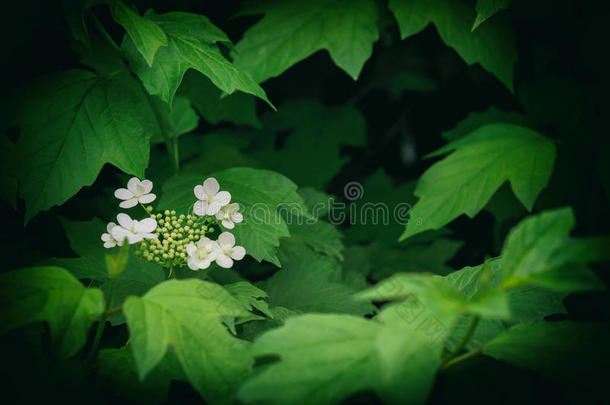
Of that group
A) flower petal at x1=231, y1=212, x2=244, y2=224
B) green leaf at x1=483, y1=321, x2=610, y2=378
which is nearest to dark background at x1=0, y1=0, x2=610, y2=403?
green leaf at x1=483, y1=321, x2=610, y2=378

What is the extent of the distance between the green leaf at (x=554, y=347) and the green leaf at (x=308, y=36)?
1.32 meters

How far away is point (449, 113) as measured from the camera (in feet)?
11.6

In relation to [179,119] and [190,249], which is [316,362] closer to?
[190,249]

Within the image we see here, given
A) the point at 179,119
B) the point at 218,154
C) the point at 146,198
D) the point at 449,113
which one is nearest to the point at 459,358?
the point at 146,198

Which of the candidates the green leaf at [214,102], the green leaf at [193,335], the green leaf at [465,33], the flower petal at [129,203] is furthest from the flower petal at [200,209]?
the green leaf at [465,33]

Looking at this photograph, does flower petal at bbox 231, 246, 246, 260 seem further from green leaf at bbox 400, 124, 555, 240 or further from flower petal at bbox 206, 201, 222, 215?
green leaf at bbox 400, 124, 555, 240

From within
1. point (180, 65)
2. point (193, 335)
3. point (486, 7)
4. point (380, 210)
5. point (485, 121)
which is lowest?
point (380, 210)

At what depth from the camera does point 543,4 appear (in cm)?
246

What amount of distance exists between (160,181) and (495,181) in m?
1.57

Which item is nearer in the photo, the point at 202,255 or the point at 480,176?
the point at 202,255

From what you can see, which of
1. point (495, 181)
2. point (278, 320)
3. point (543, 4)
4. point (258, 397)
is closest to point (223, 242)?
point (278, 320)

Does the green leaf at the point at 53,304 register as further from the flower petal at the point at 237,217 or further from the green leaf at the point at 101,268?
the flower petal at the point at 237,217

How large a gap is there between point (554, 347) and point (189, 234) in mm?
1081

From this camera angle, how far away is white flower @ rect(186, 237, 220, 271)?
140 cm
